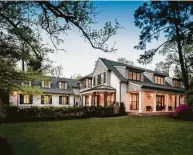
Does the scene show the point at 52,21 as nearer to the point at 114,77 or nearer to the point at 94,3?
the point at 94,3

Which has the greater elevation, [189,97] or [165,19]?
[165,19]

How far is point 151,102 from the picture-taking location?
3036cm

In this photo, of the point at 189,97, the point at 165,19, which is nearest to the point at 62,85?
the point at 189,97

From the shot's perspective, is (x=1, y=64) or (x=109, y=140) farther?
(x=109, y=140)

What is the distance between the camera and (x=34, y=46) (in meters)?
→ 5.75

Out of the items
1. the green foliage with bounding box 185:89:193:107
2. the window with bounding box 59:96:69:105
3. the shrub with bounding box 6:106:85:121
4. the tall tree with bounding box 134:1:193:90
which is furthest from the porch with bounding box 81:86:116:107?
the tall tree with bounding box 134:1:193:90

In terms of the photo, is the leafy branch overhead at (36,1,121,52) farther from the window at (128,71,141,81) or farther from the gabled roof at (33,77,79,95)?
the gabled roof at (33,77,79,95)

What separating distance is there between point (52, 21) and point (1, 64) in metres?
2.03

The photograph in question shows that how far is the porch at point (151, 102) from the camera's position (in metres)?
24.7

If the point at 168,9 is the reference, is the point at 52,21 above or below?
below

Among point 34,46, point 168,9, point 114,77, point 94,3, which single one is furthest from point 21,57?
point 114,77

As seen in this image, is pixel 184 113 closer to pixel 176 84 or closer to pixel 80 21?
pixel 80 21

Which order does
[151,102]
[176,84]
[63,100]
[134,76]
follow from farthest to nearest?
[63,100] → [176,84] → [151,102] → [134,76]

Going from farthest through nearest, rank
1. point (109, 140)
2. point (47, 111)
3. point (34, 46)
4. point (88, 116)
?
point (88, 116) < point (47, 111) < point (109, 140) < point (34, 46)
